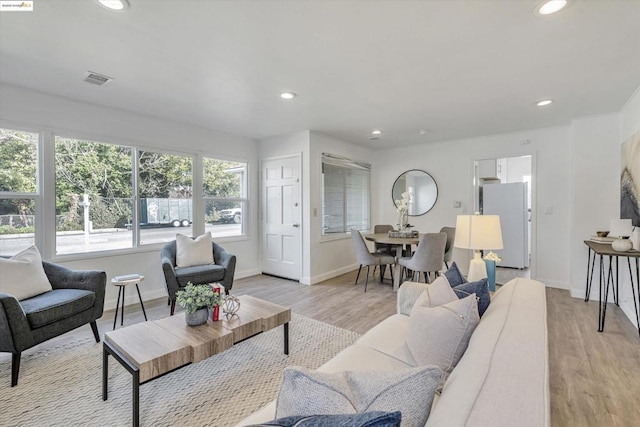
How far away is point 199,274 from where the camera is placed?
3334 millimetres

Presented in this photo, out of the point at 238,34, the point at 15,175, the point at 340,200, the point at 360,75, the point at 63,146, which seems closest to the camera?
the point at 238,34

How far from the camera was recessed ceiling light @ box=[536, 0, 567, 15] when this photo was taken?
164 cm

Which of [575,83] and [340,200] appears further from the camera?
[340,200]

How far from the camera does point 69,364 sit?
2.22m

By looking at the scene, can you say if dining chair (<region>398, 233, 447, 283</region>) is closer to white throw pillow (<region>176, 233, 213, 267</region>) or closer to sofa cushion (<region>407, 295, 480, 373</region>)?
sofa cushion (<region>407, 295, 480, 373</region>)

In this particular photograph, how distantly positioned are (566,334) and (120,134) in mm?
5198

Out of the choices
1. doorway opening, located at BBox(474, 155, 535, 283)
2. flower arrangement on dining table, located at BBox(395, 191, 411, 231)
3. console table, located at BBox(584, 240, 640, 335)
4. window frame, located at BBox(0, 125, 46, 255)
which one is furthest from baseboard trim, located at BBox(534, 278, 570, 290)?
window frame, located at BBox(0, 125, 46, 255)

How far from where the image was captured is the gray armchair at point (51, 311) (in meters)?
1.96

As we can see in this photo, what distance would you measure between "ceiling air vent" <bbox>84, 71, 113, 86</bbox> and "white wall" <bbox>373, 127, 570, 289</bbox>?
14.9ft

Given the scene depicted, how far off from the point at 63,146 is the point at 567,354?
5196 mm

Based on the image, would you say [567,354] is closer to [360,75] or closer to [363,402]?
[363,402]

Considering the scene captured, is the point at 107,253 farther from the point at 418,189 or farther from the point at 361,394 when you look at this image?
the point at 418,189

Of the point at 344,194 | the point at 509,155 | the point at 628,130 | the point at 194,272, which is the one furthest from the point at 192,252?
the point at 628,130

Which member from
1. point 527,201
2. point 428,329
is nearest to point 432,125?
point 527,201
